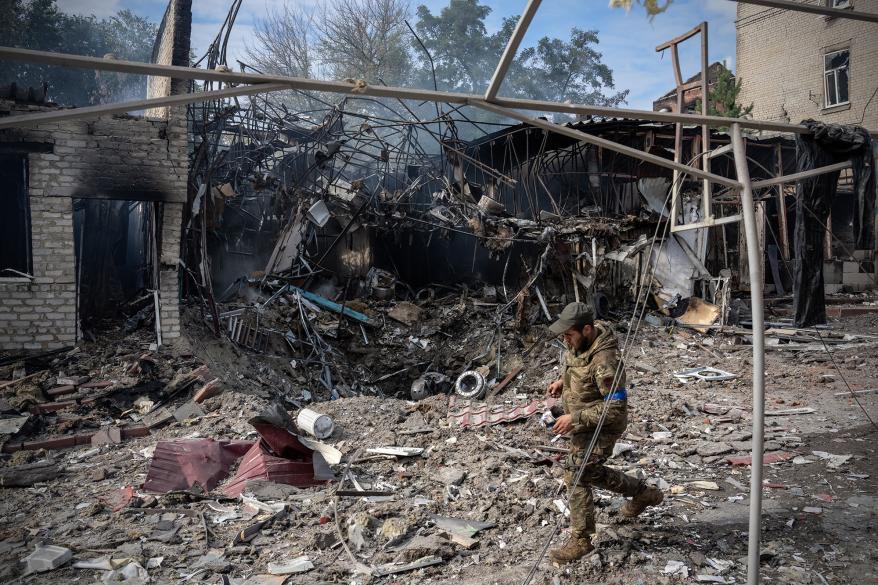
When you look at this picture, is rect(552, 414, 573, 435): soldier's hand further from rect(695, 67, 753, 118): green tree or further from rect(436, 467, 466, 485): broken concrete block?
rect(695, 67, 753, 118): green tree

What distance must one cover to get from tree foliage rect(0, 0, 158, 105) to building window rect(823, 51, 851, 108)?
77.6 ft

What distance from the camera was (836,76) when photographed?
1861 cm

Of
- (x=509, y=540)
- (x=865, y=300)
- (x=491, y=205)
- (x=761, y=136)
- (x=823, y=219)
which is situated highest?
(x=761, y=136)

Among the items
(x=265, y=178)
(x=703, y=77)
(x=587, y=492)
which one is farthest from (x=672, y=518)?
(x=265, y=178)

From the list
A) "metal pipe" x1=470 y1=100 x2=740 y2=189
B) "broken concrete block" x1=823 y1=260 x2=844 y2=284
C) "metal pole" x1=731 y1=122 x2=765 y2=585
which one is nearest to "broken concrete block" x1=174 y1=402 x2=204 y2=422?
"metal pipe" x1=470 y1=100 x2=740 y2=189

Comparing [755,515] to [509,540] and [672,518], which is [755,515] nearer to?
[672,518]

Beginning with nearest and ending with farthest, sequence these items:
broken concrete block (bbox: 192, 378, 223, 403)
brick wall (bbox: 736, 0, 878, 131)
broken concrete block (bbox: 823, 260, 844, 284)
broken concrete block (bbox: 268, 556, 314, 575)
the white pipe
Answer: broken concrete block (bbox: 268, 556, 314, 575) < the white pipe < broken concrete block (bbox: 192, 378, 223, 403) < broken concrete block (bbox: 823, 260, 844, 284) < brick wall (bbox: 736, 0, 878, 131)

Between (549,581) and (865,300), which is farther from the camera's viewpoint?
(865,300)

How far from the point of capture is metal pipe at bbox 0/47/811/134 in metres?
2.59

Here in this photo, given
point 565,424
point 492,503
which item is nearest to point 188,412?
point 492,503

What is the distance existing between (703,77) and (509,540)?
4.45m

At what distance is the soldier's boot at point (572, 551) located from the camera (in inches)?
145

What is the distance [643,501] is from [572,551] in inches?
30.0

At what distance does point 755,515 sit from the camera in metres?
3.13
